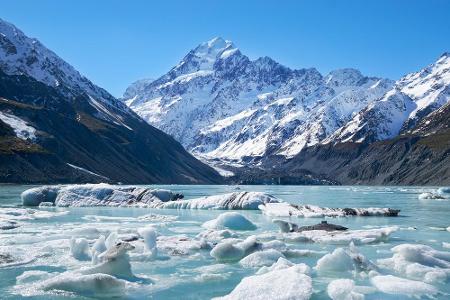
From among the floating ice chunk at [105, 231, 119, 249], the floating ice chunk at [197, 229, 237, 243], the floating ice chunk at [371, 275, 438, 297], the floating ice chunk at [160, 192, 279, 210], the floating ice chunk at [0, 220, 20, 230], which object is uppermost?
the floating ice chunk at [160, 192, 279, 210]

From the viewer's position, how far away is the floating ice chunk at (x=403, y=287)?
1830cm

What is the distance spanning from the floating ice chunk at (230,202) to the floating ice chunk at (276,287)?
41746mm

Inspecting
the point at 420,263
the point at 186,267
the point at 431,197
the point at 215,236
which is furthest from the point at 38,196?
the point at 431,197

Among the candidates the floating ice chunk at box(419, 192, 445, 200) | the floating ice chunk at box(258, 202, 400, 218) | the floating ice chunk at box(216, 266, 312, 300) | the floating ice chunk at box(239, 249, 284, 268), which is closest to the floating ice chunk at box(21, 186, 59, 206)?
the floating ice chunk at box(258, 202, 400, 218)

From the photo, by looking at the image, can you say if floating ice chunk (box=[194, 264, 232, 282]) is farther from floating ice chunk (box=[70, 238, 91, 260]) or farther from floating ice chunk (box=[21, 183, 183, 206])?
floating ice chunk (box=[21, 183, 183, 206])

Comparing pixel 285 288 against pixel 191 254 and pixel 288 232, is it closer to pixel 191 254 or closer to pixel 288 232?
pixel 191 254

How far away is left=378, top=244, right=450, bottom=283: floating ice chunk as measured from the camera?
2084 cm

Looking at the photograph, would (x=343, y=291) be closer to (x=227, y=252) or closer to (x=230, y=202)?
(x=227, y=252)

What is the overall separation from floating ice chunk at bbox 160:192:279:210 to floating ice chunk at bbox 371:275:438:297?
1586 inches

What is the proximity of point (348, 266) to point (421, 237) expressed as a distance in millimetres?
13487

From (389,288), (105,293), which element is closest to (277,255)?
(389,288)

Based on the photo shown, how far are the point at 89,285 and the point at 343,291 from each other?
8.68 meters

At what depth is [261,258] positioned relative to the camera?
24016 mm

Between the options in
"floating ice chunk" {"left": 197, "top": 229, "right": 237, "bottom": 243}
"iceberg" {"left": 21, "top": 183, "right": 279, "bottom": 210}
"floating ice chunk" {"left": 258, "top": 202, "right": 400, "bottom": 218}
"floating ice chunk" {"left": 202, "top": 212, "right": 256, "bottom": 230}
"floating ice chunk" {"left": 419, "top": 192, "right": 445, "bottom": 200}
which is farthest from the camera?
"floating ice chunk" {"left": 419, "top": 192, "right": 445, "bottom": 200}
